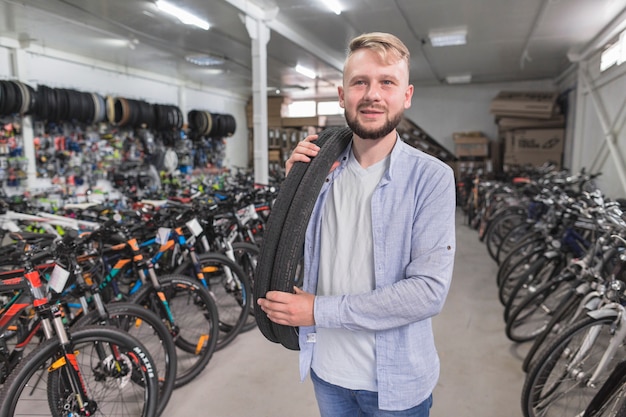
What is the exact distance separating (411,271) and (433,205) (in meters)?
0.15

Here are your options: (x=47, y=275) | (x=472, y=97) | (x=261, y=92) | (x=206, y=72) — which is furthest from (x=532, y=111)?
(x=47, y=275)

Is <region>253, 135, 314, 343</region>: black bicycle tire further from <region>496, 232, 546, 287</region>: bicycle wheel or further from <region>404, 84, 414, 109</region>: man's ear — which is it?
<region>496, 232, 546, 287</region>: bicycle wheel

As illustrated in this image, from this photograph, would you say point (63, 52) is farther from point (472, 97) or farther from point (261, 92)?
point (472, 97)

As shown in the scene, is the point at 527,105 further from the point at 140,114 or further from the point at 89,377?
the point at 89,377

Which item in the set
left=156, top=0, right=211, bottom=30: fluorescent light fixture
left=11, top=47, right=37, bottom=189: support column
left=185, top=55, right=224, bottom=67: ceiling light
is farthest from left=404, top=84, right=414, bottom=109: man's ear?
left=185, top=55, right=224, bottom=67: ceiling light

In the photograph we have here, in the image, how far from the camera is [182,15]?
5.16 metres

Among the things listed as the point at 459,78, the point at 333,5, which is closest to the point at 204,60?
the point at 333,5

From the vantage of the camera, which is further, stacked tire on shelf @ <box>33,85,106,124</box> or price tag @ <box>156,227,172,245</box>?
stacked tire on shelf @ <box>33,85,106,124</box>

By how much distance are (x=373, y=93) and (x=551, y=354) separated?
1651mm

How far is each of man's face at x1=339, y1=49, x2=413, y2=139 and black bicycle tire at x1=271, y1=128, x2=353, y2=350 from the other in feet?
0.46

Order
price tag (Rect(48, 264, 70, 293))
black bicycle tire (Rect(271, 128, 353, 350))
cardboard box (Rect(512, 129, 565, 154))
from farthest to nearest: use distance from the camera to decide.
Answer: cardboard box (Rect(512, 129, 565, 154)) → price tag (Rect(48, 264, 70, 293)) → black bicycle tire (Rect(271, 128, 353, 350))

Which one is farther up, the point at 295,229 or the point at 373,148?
the point at 373,148

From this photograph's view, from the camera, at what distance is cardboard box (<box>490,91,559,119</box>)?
8.70 m

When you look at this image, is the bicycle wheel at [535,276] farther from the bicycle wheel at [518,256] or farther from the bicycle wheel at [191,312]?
the bicycle wheel at [191,312]
